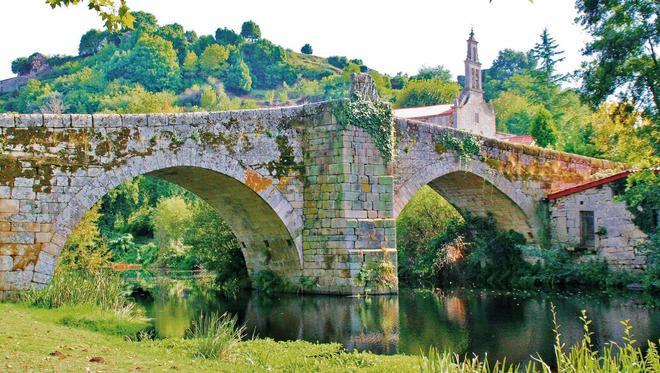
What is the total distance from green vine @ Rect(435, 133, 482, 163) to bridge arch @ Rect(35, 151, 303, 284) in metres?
4.81

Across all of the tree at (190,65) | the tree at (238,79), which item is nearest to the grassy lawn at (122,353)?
the tree at (190,65)

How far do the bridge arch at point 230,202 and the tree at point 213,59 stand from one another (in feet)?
235

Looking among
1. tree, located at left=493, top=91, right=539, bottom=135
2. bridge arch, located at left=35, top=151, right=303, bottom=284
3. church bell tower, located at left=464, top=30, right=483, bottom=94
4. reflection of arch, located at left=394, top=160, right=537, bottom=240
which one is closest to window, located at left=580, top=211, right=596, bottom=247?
reflection of arch, located at left=394, top=160, right=537, bottom=240

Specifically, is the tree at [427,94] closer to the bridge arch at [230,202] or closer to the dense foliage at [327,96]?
the dense foliage at [327,96]

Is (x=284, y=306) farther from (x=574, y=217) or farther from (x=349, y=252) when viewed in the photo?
(x=574, y=217)

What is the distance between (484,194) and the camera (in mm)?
23328

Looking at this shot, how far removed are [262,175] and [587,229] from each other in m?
10.4

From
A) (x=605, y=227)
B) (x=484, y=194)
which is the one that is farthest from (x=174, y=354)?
(x=605, y=227)

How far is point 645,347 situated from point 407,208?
1433 centimetres

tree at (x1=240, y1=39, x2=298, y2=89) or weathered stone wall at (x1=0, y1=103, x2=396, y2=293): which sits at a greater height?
tree at (x1=240, y1=39, x2=298, y2=89)

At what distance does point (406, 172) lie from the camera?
19.7 metres

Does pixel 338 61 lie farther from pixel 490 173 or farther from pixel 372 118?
pixel 372 118

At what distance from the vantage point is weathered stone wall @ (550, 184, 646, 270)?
2122cm

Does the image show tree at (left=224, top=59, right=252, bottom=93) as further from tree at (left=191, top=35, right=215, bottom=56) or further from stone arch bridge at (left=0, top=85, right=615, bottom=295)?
stone arch bridge at (left=0, top=85, right=615, bottom=295)
